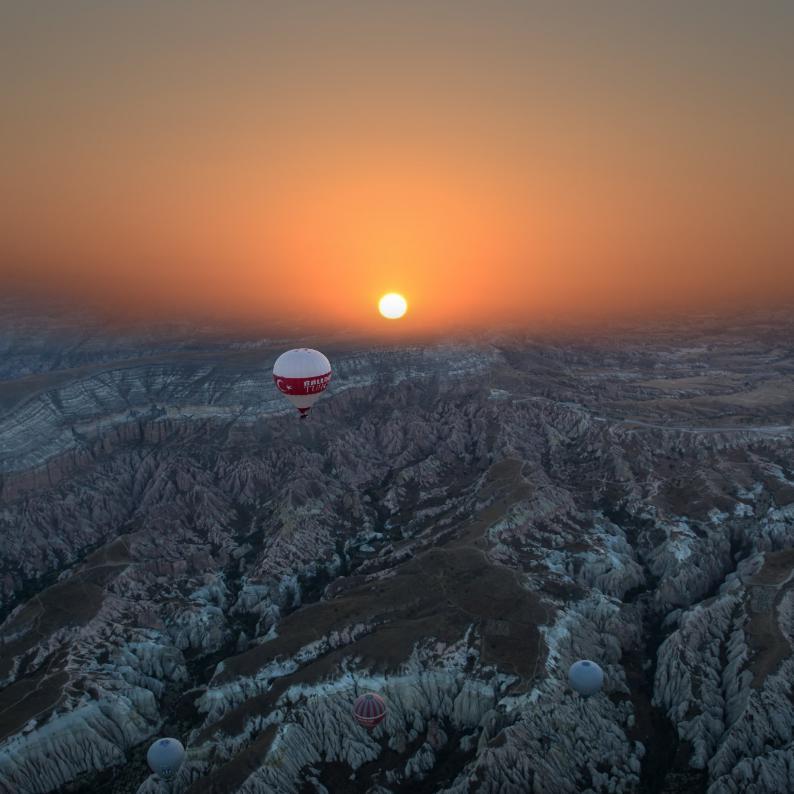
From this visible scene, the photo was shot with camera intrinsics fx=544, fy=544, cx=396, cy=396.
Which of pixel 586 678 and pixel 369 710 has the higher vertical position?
pixel 369 710

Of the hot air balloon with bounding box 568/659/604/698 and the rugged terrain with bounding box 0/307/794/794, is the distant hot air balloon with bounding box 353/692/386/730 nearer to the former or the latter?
the rugged terrain with bounding box 0/307/794/794

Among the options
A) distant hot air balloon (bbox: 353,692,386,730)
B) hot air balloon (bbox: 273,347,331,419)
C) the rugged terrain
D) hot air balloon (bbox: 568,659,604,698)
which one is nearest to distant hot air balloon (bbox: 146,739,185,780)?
the rugged terrain

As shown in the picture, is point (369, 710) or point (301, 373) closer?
point (369, 710)

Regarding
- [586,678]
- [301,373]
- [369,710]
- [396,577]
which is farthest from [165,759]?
[301,373]

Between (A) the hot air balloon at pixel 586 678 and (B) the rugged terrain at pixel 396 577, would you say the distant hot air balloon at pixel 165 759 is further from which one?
(A) the hot air balloon at pixel 586 678

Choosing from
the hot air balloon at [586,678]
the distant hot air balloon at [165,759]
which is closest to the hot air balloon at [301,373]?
the distant hot air balloon at [165,759]

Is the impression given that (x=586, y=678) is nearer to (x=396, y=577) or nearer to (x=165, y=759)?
(x=396, y=577)
